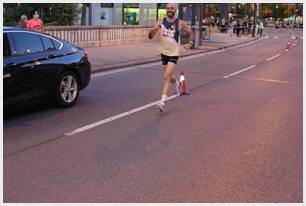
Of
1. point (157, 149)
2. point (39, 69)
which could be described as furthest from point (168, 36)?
point (157, 149)

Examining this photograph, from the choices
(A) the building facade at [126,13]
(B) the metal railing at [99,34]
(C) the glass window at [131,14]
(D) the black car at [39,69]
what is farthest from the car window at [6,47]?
(C) the glass window at [131,14]

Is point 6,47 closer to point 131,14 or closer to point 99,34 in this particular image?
point 99,34

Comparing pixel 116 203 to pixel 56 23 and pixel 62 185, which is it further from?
pixel 56 23

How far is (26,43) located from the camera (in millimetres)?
7711

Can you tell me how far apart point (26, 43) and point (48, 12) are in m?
21.5

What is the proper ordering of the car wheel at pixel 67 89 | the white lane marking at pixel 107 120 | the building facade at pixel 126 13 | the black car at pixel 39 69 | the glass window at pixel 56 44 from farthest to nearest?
the building facade at pixel 126 13 < the glass window at pixel 56 44 < the car wheel at pixel 67 89 < the black car at pixel 39 69 < the white lane marking at pixel 107 120

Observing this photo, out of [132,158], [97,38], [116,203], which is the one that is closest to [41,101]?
[132,158]

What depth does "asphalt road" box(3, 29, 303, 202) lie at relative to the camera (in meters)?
4.50

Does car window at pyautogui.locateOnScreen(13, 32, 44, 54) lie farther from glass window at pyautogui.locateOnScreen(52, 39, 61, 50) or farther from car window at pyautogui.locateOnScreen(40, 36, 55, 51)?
glass window at pyautogui.locateOnScreen(52, 39, 61, 50)

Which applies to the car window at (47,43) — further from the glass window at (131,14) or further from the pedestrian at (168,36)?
the glass window at (131,14)

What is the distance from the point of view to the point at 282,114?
8359 millimetres

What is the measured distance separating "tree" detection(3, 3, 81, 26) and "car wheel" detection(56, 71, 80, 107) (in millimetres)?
18931

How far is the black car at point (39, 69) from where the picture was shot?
720cm

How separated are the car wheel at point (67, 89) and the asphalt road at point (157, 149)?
7.6 inches
